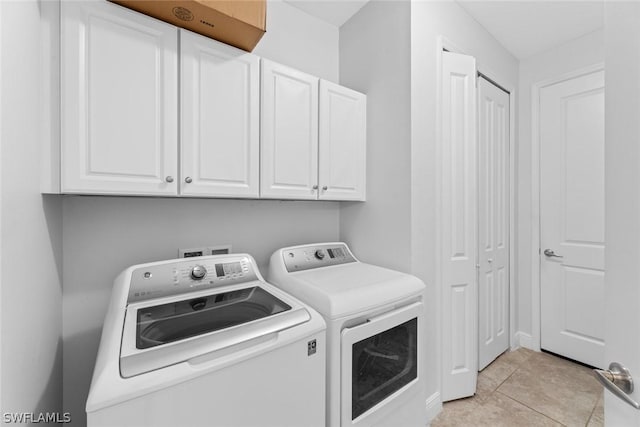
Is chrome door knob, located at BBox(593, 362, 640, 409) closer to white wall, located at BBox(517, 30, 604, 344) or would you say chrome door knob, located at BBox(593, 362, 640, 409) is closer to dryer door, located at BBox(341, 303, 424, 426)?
dryer door, located at BBox(341, 303, 424, 426)

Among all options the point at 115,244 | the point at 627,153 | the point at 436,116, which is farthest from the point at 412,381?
the point at 115,244

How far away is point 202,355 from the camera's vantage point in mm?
795

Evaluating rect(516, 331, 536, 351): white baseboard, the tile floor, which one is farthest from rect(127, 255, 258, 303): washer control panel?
rect(516, 331, 536, 351): white baseboard

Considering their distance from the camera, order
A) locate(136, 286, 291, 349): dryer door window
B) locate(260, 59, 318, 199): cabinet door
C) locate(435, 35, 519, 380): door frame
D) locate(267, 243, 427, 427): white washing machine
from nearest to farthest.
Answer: locate(136, 286, 291, 349): dryer door window → locate(267, 243, 427, 427): white washing machine → locate(260, 59, 318, 199): cabinet door → locate(435, 35, 519, 380): door frame

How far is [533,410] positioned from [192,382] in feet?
7.22

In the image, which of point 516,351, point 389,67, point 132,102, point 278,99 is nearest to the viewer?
point 132,102

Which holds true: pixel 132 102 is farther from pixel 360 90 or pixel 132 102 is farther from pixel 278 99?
pixel 360 90

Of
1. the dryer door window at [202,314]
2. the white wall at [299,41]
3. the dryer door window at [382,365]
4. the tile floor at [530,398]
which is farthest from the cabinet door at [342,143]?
the tile floor at [530,398]

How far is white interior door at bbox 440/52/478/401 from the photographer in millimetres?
1769

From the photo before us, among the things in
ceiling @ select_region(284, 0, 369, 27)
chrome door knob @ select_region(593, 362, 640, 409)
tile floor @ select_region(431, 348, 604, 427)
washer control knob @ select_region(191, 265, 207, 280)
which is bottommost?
tile floor @ select_region(431, 348, 604, 427)

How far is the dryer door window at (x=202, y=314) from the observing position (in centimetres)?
97

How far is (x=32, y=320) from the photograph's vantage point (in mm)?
836

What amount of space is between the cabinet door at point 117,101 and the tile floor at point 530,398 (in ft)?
7.15

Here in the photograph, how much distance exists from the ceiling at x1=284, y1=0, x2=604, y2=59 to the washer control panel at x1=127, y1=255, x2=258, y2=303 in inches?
73.0
